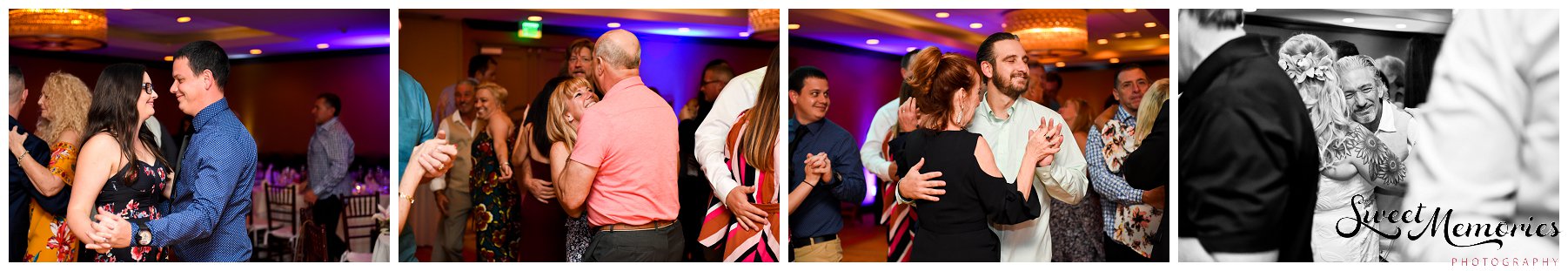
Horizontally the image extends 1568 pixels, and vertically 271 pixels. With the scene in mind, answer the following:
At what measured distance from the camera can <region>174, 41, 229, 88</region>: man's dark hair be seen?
13.1 ft

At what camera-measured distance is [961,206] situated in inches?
152

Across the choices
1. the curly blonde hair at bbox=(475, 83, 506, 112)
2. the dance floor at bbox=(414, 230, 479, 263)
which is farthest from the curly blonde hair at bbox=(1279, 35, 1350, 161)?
the dance floor at bbox=(414, 230, 479, 263)

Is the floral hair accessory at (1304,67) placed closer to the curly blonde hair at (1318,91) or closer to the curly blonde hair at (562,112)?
the curly blonde hair at (1318,91)

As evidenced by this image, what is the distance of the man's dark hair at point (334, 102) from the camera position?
4305mm

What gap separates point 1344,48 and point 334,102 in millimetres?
4194

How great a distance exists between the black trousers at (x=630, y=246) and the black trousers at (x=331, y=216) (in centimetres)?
144

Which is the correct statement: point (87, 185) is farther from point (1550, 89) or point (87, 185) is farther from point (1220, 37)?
point (1550, 89)

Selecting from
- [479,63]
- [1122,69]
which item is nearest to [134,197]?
[479,63]

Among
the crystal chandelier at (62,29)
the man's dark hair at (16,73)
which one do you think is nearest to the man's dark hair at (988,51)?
the crystal chandelier at (62,29)

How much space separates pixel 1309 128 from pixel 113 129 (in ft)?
15.4

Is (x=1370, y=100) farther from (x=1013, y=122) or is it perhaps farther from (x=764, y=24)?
(x=764, y=24)

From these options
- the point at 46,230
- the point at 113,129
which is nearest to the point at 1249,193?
the point at 113,129

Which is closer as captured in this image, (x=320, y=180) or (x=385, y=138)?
(x=385, y=138)

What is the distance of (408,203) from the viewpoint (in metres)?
4.04
